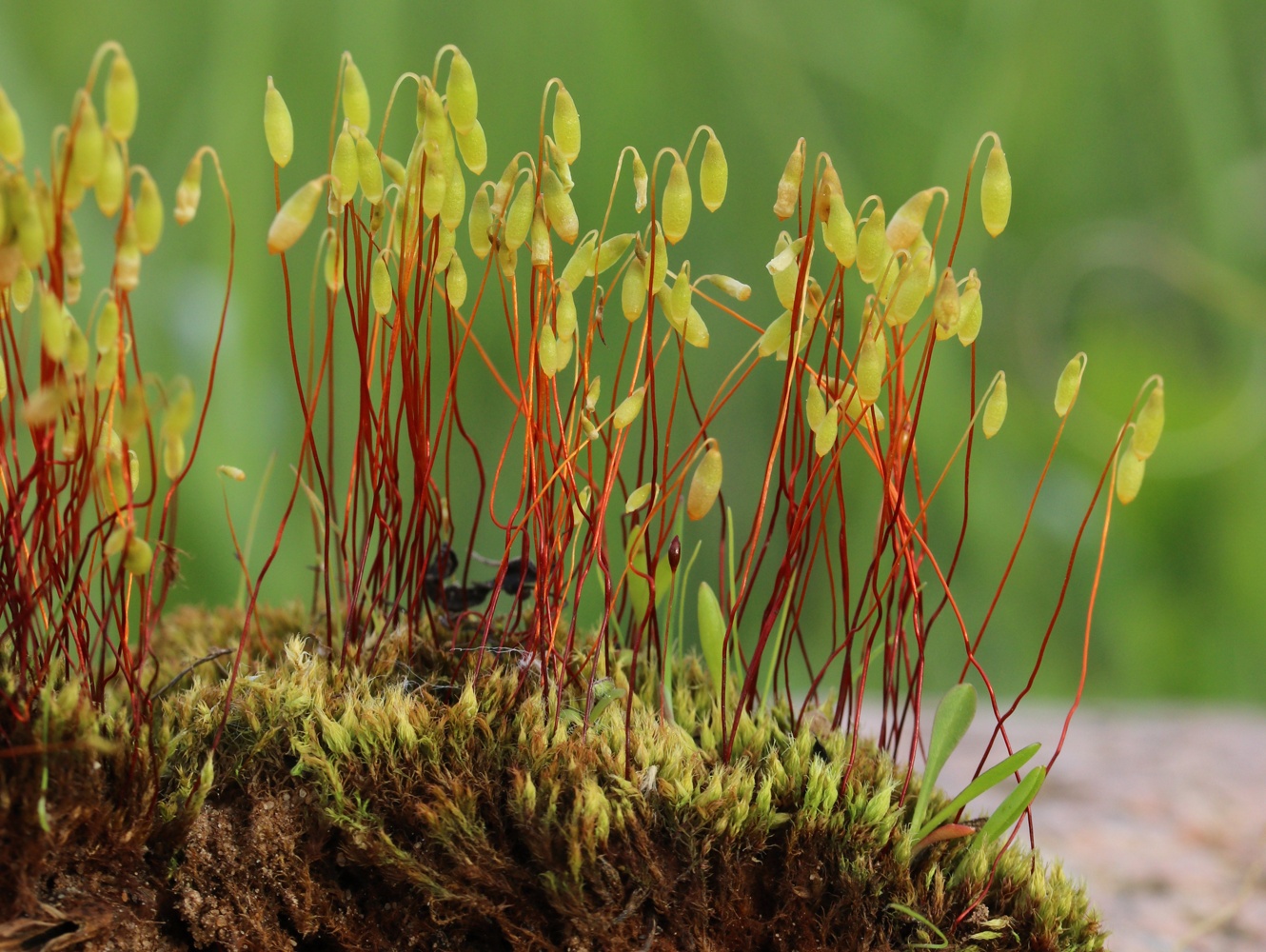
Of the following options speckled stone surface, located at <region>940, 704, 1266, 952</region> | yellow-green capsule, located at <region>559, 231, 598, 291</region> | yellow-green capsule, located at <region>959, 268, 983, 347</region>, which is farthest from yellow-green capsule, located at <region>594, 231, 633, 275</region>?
speckled stone surface, located at <region>940, 704, 1266, 952</region>

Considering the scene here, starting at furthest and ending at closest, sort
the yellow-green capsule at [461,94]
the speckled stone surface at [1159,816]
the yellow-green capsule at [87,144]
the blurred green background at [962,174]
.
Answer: the blurred green background at [962,174] → the speckled stone surface at [1159,816] → the yellow-green capsule at [461,94] → the yellow-green capsule at [87,144]

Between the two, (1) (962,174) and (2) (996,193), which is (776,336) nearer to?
(2) (996,193)

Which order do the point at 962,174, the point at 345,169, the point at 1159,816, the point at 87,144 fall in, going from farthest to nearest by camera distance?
the point at 962,174
the point at 1159,816
the point at 345,169
the point at 87,144

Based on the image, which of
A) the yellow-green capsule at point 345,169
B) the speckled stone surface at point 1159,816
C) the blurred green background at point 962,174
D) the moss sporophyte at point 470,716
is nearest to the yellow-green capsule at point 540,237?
the moss sporophyte at point 470,716

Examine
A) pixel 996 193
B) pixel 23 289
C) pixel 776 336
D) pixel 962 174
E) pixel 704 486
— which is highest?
pixel 962 174

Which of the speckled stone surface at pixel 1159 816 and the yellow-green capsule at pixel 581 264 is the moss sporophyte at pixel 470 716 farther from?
A: the speckled stone surface at pixel 1159 816

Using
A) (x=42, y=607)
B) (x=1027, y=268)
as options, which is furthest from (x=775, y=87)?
(x=42, y=607)

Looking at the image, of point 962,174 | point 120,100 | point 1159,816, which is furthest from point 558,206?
point 962,174
